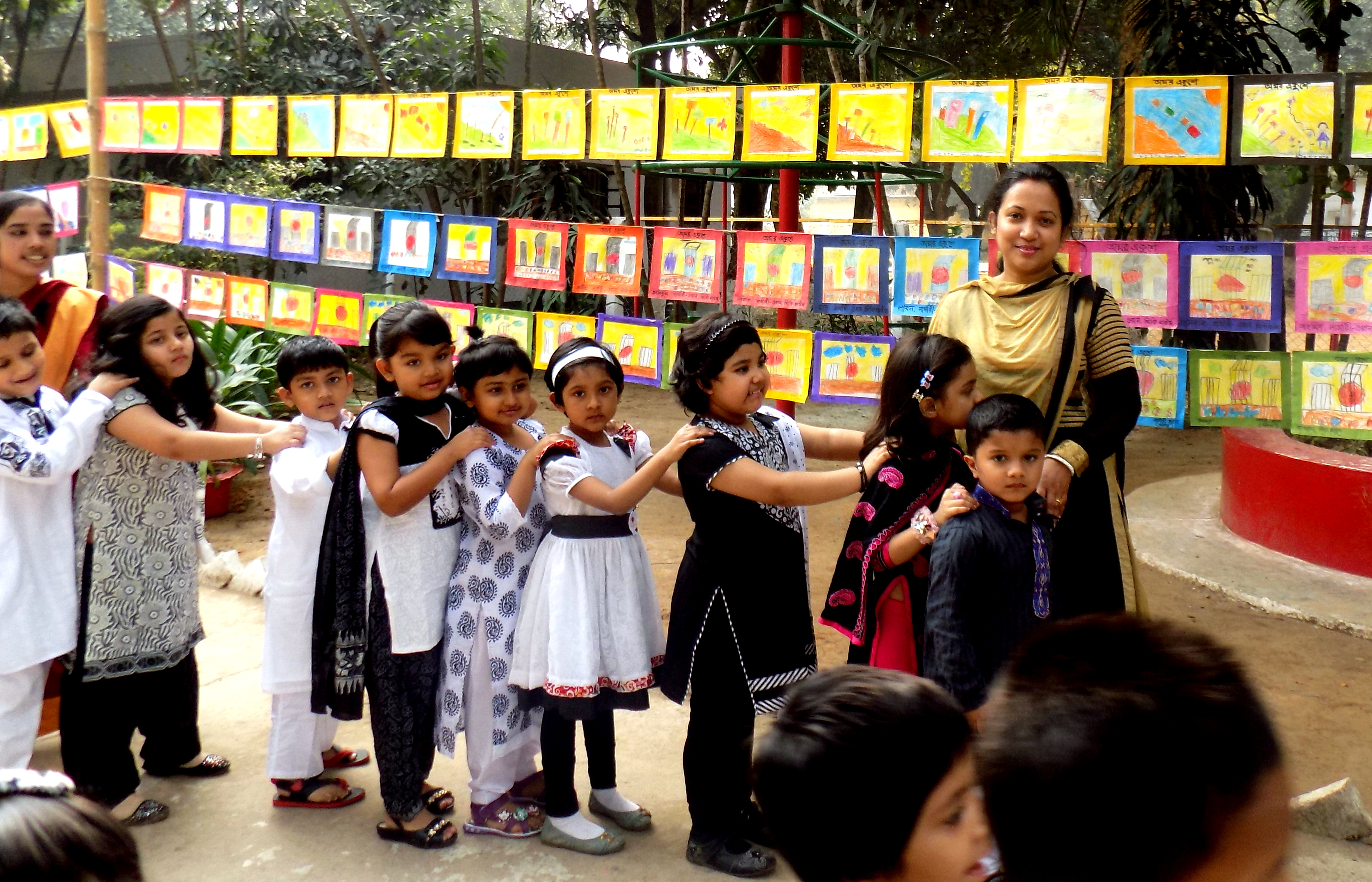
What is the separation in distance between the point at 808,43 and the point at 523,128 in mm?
1059

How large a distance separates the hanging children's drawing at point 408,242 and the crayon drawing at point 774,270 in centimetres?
122

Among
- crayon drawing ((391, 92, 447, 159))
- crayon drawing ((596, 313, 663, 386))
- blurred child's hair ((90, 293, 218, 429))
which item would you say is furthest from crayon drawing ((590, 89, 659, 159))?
blurred child's hair ((90, 293, 218, 429))

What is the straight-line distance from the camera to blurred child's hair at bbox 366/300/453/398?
108 inches

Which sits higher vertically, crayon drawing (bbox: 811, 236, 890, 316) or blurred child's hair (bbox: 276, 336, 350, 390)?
crayon drawing (bbox: 811, 236, 890, 316)

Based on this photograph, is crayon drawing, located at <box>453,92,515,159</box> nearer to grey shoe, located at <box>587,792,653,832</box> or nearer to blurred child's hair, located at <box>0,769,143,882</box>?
grey shoe, located at <box>587,792,653,832</box>

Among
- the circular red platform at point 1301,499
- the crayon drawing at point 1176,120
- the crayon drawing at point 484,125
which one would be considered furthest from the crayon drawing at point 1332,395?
the crayon drawing at point 484,125

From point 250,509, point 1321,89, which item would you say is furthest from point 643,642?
point 250,509

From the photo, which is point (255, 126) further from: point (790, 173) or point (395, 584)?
point (395, 584)

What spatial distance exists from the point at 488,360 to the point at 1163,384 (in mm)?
1885

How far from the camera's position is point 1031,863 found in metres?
0.76

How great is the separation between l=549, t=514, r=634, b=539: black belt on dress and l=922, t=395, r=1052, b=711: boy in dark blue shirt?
853 mm

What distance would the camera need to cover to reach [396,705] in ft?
9.16

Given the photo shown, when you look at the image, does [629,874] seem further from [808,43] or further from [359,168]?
[359,168]

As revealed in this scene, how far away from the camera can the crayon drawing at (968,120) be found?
318 cm
